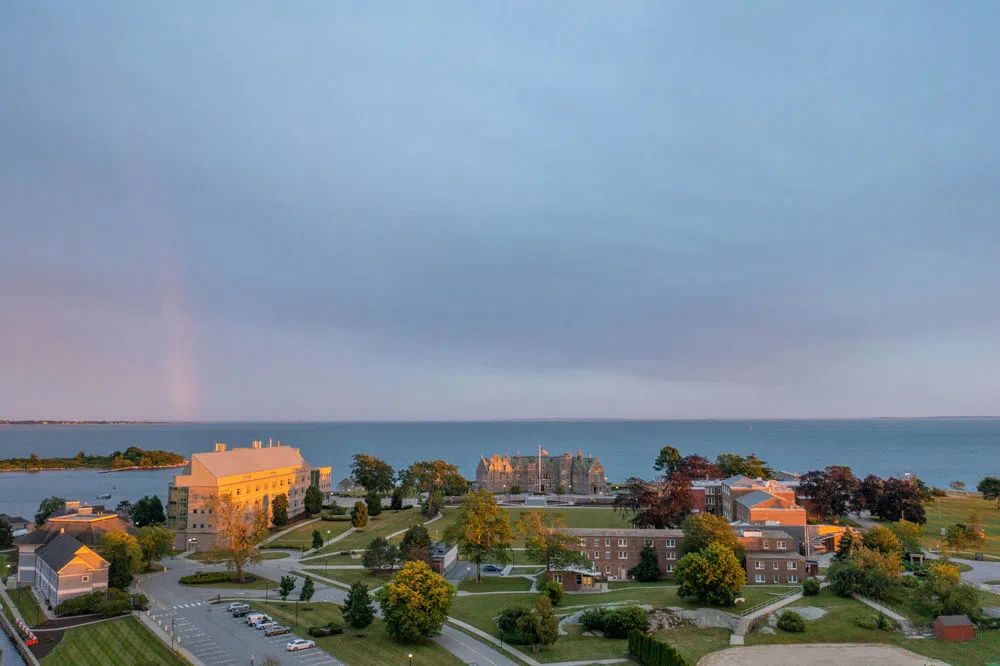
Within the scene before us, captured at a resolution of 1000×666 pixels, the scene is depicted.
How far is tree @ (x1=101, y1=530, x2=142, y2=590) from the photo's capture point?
181 ft

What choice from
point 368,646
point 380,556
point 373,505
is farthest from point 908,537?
point 373,505

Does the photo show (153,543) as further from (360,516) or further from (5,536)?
(5,536)

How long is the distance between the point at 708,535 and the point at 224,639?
41.7 metres

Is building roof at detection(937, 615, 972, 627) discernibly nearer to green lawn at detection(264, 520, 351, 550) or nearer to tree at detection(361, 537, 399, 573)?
tree at detection(361, 537, 399, 573)

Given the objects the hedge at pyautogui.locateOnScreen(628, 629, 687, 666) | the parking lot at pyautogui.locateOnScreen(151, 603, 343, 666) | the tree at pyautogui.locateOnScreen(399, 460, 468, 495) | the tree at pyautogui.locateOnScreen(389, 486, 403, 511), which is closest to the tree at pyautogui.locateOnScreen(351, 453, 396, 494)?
the tree at pyautogui.locateOnScreen(399, 460, 468, 495)

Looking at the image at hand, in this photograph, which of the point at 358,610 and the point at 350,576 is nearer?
the point at 358,610

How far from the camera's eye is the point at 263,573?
6334cm

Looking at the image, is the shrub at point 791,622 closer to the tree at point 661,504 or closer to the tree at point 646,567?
the tree at point 646,567

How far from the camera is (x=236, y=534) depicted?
201 ft

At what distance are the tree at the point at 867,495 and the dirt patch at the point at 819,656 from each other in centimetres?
4322

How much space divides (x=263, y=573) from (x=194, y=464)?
23679mm

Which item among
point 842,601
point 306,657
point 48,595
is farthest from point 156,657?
point 842,601

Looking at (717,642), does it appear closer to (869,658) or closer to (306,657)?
(869,658)

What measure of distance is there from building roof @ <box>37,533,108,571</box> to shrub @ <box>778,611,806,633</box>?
56593mm
